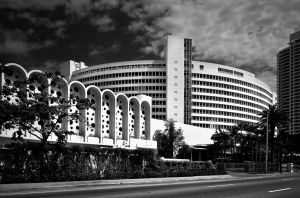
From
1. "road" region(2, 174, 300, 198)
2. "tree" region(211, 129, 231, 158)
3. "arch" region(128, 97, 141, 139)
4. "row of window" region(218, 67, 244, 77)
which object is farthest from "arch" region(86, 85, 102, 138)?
"row of window" region(218, 67, 244, 77)

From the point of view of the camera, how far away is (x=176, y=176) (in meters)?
33.9

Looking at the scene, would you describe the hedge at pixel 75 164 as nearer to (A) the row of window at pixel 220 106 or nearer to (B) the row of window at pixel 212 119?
(B) the row of window at pixel 212 119

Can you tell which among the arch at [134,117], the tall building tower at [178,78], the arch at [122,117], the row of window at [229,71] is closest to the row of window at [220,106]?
the tall building tower at [178,78]

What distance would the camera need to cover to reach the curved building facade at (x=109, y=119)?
69500 millimetres

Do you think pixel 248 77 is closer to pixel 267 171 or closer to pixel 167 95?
pixel 167 95

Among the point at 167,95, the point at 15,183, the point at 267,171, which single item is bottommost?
the point at 267,171

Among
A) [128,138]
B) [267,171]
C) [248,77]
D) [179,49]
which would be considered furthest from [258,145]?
[248,77]

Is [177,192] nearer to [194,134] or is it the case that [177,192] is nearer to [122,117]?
[122,117]

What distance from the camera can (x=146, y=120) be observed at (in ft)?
289

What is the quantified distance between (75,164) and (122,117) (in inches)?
2154

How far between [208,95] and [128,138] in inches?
2690

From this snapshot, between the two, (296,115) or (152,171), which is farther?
(296,115)

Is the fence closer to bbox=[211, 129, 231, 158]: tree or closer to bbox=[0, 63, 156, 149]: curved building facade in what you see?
bbox=[0, 63, 156, 149]: curved building facade

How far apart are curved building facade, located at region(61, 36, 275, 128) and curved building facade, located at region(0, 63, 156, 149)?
4619 cm
